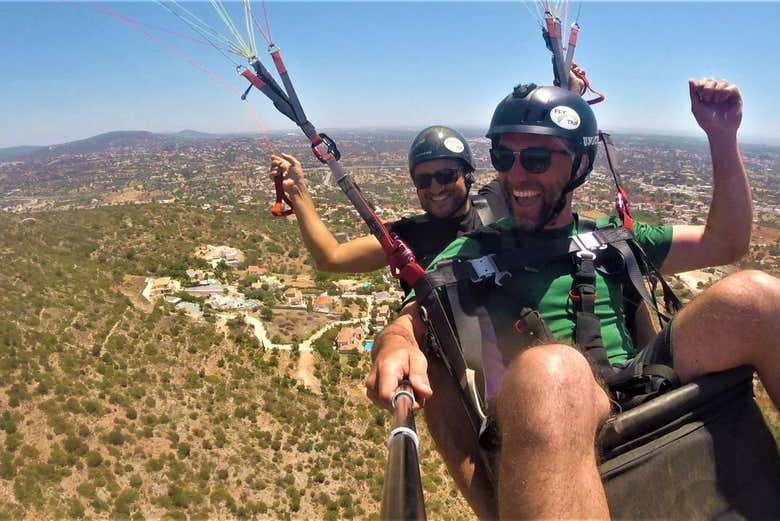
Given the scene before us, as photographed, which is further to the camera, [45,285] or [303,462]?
[45,285]

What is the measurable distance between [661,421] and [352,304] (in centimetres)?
3564

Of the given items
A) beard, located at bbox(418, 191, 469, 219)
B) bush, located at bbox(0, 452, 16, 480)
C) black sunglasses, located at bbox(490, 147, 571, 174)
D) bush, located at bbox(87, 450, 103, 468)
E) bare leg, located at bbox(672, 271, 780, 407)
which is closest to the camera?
bare leg, located at bbox(672, 271, 780, 407)

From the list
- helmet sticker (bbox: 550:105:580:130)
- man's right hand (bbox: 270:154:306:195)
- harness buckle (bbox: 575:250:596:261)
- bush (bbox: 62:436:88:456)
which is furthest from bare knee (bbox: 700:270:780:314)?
bush (bbox: 62:436:88:456)

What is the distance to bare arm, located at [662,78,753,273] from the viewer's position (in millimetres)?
2607

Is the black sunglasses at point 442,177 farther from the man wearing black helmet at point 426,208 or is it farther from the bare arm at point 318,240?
the bare arm at point 318,240

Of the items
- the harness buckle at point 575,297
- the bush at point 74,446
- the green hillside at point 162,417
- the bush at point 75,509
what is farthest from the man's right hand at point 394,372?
the bush at point 74,446

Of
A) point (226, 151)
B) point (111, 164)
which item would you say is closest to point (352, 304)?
point (226, 151)

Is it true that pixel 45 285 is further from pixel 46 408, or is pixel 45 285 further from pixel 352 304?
pixel 352 304

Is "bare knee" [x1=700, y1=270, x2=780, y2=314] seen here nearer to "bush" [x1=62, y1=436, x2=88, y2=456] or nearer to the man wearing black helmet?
the man wearing black helmet

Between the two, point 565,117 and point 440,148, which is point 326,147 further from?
point 565,117

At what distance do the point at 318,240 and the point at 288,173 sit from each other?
0.56m

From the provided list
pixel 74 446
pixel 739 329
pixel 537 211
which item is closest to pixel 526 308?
pixel 537 211

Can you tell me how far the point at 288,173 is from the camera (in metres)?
3.51

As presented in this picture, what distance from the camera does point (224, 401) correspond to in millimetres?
21953
